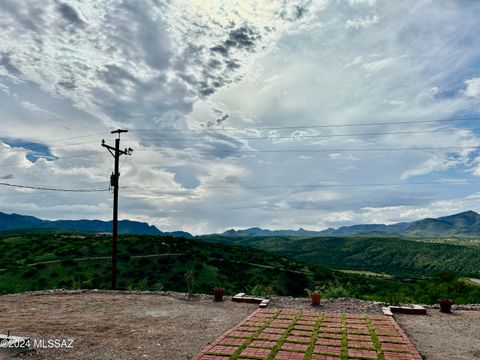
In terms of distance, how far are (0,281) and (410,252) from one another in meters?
105

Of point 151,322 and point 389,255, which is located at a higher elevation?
point 151,322

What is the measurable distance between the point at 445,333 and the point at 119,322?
1058cm

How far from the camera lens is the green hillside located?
9490 centimetres

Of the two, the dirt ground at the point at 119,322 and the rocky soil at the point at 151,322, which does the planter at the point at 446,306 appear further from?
the dirt ground at the point at 119,322

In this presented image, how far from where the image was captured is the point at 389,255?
11725cm

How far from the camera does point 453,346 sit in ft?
34.3

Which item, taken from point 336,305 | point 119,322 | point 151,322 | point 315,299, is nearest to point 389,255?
point 336,305

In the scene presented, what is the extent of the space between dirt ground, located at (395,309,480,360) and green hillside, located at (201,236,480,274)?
242ft

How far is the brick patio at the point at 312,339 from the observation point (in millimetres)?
9039

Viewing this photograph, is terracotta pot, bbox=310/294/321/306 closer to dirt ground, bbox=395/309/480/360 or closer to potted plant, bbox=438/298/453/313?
dirt ground, bbox=395/309/480/360

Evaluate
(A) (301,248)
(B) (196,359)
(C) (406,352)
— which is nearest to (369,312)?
(C) (406,352)

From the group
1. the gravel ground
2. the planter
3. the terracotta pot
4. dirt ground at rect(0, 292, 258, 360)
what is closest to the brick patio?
dirt ground at rect(0, 292, 258, 360)

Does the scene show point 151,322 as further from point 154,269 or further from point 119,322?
point 154,269

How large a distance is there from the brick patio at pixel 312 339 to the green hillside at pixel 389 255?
78.1 meters
